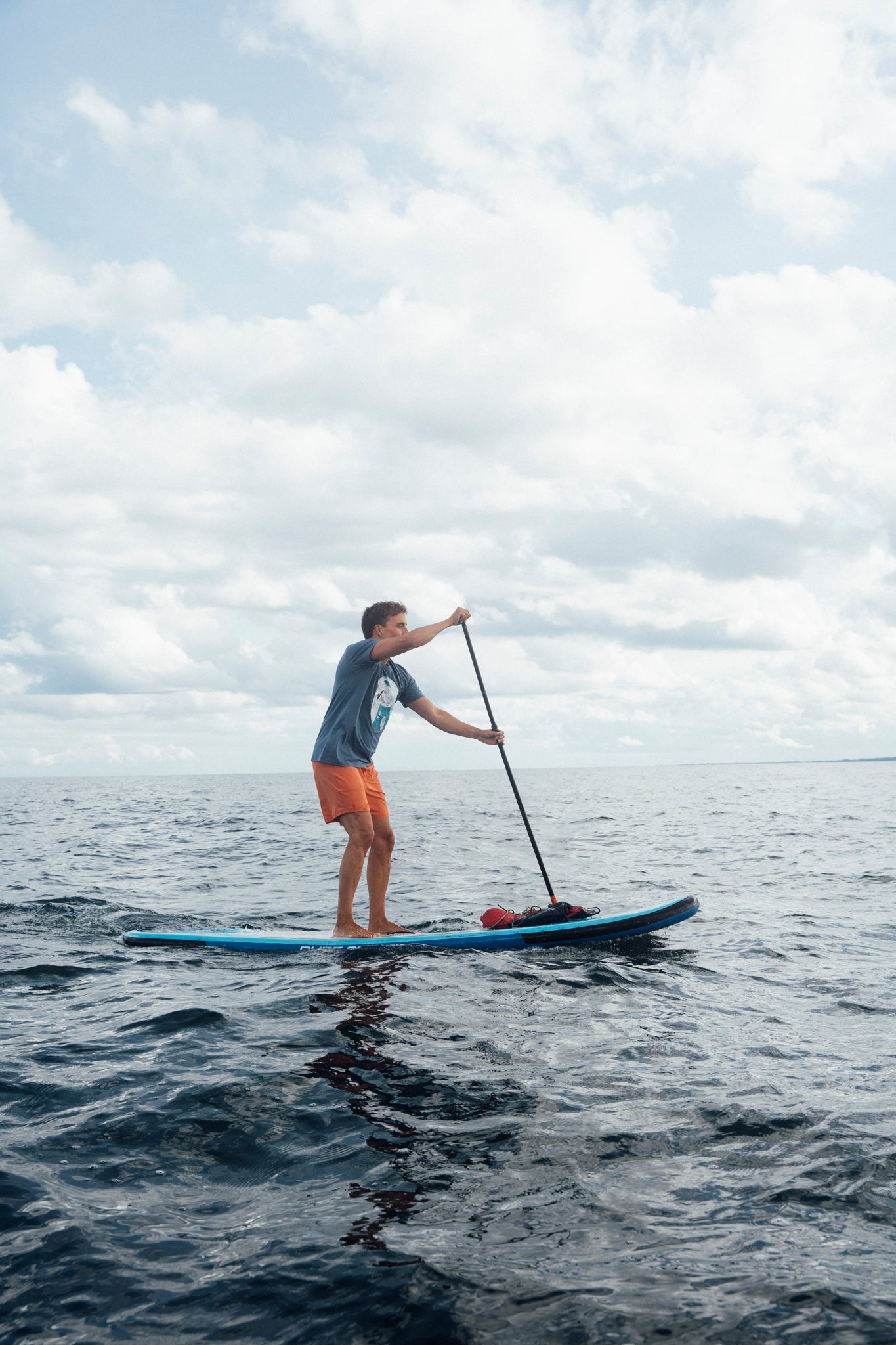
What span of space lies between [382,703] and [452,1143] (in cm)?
453

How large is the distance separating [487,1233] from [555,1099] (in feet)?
3.86

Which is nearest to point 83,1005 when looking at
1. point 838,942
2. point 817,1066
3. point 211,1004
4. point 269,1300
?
point 211,1004

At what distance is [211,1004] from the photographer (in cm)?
539

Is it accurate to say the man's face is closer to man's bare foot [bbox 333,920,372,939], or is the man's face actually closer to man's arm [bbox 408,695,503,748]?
man's arm [bbox 408,695,503,748]

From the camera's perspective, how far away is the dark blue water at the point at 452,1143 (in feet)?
7.34

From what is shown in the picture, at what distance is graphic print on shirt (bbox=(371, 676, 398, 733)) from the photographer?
7383 millimetres

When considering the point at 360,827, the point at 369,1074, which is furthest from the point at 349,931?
the point at 369,1074

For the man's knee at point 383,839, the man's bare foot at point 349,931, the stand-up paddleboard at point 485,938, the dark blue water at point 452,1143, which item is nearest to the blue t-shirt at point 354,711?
the man's knee at point 383,839

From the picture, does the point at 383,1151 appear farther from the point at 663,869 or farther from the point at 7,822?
the point at 7,822

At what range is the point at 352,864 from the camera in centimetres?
714

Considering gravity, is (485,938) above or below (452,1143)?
below

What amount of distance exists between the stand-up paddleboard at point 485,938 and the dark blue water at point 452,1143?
0.16 m

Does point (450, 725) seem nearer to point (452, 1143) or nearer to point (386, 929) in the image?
point (386, 929)

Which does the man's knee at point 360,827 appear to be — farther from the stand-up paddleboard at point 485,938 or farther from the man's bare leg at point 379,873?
the stand-up paddleboard at point 485,938
